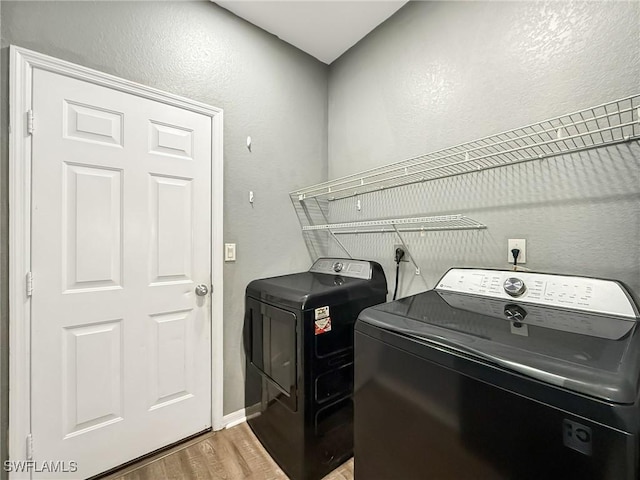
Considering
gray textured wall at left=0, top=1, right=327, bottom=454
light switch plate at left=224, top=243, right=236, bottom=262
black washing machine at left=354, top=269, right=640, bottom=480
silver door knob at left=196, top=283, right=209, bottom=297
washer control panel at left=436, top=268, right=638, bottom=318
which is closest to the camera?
black washing machine at left=354, top=269, right=640, bottom=480

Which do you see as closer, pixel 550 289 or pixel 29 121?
pixel 550 289

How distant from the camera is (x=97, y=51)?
136cm

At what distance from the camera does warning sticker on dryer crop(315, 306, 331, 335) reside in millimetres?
1337

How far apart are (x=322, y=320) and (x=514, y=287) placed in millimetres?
862

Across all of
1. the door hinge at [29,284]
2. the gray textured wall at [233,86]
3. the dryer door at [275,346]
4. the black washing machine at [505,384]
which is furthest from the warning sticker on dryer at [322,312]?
the door hinge at [29,284]

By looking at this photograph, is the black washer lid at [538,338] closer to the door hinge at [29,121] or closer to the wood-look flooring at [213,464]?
the wood-look flooring at [213,464]

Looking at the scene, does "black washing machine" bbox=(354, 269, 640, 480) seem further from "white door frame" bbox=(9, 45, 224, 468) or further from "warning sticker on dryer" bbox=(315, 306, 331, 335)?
"white door frame" bbox=(9, 45, 224, 468)

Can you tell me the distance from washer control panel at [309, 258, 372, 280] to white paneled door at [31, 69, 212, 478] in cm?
82

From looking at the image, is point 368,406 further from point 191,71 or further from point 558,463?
point 191,71

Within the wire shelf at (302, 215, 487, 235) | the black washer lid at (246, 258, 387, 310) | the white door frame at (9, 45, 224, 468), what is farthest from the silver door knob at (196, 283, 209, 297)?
the wire shelf at (302, 215, 487, 235)

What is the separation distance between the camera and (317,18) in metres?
1.83

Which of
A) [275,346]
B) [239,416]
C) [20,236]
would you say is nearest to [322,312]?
[275,346]

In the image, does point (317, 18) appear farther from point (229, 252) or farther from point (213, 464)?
point (213, 464)

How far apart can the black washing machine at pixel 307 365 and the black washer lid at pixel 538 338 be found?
15.9 inches
